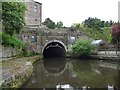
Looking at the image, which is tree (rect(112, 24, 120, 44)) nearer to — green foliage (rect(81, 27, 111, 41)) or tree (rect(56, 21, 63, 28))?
green foliage (rect(81, 27, 111, 41))

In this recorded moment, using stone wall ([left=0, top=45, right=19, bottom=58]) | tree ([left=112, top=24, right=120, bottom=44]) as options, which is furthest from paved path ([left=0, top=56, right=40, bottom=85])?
tree ([left=112, top=24, right=120, bottom=44])

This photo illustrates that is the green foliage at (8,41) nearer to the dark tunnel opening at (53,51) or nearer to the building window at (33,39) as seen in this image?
A: the building window at (33,39)

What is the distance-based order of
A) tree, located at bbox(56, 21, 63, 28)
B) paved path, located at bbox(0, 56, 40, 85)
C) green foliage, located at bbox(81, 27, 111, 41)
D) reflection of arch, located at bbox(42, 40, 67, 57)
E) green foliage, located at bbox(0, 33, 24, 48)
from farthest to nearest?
1. tree, located at bbox(56, 21, 63, 28)
2. green foliage, located at bbox(81, 27, 111, 41)
3. reflection of arch, located at bbox(42, 40, 67, 57)
4. green foliage, located at bbox(0, 33, 24, 48)
5. paved path, located at bbox(0, 56, 40, 85)

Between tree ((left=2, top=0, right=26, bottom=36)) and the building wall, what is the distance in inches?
604

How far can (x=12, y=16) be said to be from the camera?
797 inches

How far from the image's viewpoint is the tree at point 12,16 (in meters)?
19.9

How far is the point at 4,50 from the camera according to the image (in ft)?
75.2

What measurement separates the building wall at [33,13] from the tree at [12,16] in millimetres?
15337

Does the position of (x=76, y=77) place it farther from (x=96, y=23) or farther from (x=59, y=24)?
(x=59, y=24)

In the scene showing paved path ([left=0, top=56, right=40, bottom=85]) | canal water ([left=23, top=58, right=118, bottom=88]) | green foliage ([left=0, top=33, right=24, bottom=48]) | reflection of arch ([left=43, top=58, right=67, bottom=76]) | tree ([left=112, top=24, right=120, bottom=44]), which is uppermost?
tree ([left=112, top=24, right=120, bottom=44])

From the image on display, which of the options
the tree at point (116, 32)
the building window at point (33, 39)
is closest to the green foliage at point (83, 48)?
the tree at point (116, 32)

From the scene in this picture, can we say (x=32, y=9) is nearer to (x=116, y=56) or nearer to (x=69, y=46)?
(x=69, y=46)

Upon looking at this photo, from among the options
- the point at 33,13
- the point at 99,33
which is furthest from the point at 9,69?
the point at 99,33

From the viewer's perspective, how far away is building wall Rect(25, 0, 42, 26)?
36903mm
